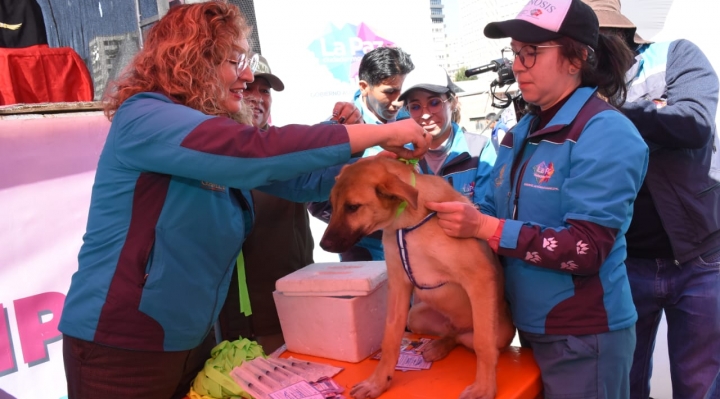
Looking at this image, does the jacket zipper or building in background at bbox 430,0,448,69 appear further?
building in background at bbox 430,0,448,69

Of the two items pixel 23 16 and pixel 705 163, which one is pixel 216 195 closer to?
pixel 705 163

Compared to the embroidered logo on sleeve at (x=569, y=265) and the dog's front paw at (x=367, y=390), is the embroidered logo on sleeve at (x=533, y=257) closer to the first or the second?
the embroidered logo on sleeve at (x=569, y=265)

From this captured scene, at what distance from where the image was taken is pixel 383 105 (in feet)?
13.0

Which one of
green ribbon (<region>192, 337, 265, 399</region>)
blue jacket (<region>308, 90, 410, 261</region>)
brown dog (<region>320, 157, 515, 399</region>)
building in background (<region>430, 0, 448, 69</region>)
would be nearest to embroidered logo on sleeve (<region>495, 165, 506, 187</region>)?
brown dog (<region>320, 157, 515, 399</region>)

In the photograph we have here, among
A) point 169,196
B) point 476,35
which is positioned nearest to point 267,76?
point 169,196

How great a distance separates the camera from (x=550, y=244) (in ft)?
5.87

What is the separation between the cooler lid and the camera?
224cm

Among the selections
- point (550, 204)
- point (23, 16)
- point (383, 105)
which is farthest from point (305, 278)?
point (23, 16)

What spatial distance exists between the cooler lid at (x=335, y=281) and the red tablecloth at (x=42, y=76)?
121 inches

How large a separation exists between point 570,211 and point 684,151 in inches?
58.8

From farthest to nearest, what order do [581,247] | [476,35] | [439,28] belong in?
[476,35] < [439,28] < [581,247]

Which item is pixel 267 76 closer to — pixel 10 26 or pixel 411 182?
pixel 411 182

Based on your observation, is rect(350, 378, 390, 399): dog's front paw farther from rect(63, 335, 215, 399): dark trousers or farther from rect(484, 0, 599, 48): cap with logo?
rect(484, 0, 599, 48): cap with logo

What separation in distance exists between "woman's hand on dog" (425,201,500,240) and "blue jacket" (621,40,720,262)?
1.37 metres
